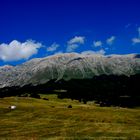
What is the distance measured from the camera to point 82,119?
301 ft

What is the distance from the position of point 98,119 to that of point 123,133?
31024mm

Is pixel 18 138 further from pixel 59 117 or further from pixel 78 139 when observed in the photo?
pixel 59 117

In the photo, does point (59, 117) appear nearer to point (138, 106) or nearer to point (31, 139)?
point (31, 139)

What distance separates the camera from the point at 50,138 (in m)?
55.7

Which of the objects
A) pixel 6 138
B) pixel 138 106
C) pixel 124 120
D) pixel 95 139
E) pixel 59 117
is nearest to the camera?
pixel 95 139

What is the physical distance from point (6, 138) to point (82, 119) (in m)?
36.9

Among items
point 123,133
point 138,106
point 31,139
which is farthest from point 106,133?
point 138,106

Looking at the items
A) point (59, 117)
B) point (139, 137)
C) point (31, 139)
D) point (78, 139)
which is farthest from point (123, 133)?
point (59, 117)

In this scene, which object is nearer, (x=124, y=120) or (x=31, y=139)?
(x=31, y=139)

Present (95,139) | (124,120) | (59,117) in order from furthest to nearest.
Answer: (59,117)
(124,120)
(95,139)

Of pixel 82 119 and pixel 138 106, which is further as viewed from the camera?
pixel 138 106

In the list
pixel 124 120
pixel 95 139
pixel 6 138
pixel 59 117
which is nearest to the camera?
pixel 95 139

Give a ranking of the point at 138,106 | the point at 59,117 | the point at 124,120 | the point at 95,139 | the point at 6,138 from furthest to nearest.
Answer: the point at 138,106 → the point at 59,117 → the point at 124,120 → the point at 6,138 → the point at 95,139

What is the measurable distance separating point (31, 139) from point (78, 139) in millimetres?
7361
